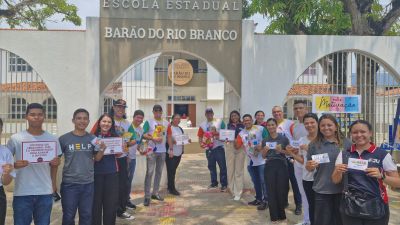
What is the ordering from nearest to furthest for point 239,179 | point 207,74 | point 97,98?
point 239,179, point 97,98, point 207,74

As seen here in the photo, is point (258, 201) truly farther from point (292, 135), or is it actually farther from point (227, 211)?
point (292, 135)

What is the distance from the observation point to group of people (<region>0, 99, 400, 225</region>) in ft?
10.3

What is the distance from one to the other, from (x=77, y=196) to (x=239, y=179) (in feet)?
11.4

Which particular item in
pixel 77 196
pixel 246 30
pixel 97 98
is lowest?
pixel 77 196

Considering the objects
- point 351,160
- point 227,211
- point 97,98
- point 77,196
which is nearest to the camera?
point 351,160

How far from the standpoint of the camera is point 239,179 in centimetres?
678

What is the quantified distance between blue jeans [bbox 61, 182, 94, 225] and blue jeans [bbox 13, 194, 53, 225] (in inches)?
9.9

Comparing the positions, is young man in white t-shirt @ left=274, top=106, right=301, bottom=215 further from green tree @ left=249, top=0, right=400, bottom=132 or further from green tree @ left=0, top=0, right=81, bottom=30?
green tree @ left=0, top=0, right=81, bottom=30

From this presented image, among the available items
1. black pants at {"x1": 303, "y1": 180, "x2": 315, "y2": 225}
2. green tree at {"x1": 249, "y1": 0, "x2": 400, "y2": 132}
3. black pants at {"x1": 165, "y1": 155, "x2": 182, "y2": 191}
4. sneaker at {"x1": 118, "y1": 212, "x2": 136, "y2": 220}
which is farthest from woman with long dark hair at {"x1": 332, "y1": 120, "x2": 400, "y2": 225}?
green tree at {"x1": 249, "y1": 0, "x2": 400, "y2": 132}

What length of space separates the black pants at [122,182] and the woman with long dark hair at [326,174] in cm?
276

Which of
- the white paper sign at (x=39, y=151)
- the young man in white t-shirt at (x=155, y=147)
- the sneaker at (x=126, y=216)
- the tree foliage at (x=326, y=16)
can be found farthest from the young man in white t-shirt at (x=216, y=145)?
the tree foliage at (x=326, y=16)

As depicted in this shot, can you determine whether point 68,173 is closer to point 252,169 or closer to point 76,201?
point 76,201

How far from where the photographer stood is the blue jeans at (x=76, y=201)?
397 cm

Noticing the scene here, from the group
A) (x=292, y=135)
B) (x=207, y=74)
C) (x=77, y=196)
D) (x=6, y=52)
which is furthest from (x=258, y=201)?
(x=207, y=74)
